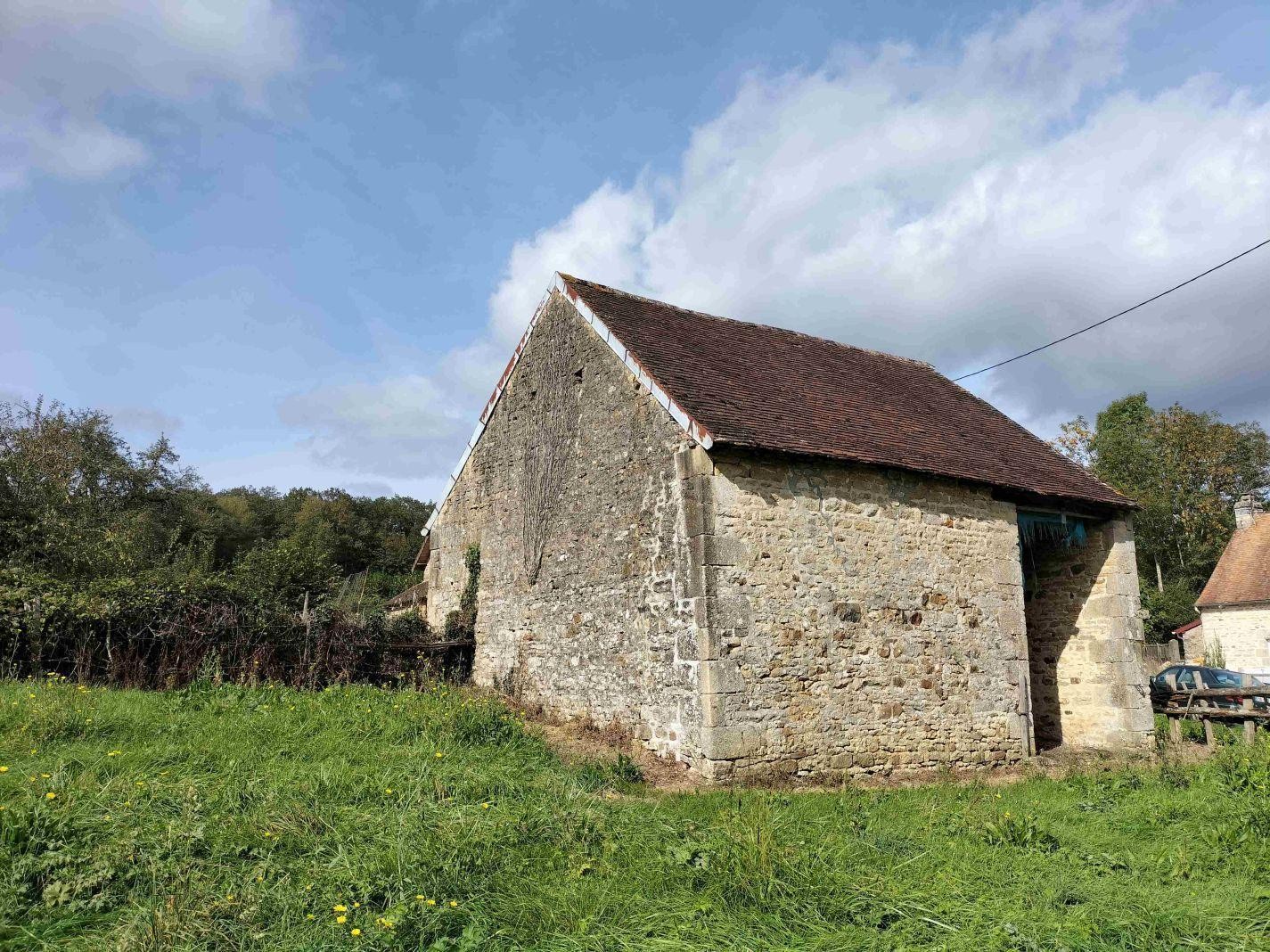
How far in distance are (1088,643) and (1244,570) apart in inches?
792

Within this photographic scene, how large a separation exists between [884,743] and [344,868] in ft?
23.5

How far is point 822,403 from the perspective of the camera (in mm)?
11672

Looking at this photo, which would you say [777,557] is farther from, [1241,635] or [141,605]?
[1241,635]

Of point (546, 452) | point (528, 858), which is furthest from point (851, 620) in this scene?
point (528, 858)

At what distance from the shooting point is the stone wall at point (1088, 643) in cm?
1262

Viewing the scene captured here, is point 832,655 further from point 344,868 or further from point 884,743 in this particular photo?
point 344,868

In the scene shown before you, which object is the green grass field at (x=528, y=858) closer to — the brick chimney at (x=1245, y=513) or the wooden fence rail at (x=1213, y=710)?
the wooden fence rail at (x=1213, y=710)

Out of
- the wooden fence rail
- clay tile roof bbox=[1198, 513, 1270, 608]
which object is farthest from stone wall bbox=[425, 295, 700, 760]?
clay tile roof bbox=[1198, 513, 1270, 608]

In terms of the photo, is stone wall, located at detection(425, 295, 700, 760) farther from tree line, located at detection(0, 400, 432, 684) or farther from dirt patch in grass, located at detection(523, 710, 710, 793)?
tree line, located at detection(0, 400, 432, 684)

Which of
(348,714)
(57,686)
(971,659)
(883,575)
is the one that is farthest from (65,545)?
(971,659)

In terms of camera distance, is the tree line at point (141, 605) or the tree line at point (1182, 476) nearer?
the tree line at point (141, 605)

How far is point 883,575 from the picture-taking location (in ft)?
33.8

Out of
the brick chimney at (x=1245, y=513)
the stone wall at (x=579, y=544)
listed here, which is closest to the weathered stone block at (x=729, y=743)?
the stone wall at (x=579, y=544)

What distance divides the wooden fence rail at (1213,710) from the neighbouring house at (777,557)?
0.78 meters
